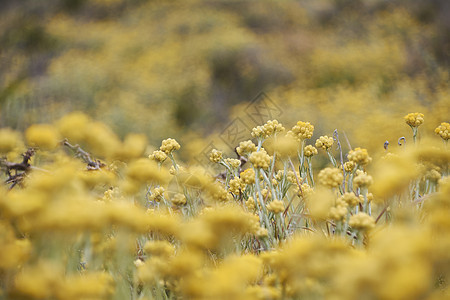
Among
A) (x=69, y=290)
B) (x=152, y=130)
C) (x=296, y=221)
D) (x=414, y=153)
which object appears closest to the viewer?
(x=69, y=290)

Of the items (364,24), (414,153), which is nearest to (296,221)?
(414,153)

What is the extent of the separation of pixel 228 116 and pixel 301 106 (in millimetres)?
973

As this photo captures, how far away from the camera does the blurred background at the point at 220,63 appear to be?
4.35 meters

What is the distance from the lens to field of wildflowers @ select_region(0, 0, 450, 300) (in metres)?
0.46

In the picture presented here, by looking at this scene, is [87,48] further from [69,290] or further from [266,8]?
[69,290]

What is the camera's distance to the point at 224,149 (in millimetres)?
2549

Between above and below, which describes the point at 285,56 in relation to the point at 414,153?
above

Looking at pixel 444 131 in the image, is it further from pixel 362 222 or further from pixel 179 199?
pixel 179 199

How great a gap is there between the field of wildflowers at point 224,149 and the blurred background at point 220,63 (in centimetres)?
4

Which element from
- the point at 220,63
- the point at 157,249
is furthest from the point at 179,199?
the point at 220,63

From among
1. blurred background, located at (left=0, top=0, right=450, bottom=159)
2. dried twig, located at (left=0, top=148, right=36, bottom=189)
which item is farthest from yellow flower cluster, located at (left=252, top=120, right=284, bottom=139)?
blurred background, located at (left=0, top=0, right=450, bottom=159)

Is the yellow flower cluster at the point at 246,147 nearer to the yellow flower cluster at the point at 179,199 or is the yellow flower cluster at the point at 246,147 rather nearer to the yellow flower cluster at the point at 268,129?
the yellow flower cluster at the point at 268,129

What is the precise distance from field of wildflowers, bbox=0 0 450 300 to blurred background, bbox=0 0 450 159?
35 millimetres

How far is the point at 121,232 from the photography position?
54cm
